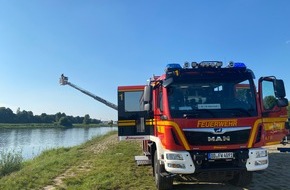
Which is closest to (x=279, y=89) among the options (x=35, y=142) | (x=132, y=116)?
(x=132, y=116)

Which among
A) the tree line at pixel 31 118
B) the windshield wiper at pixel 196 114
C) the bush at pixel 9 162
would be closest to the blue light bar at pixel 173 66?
the windshield wiper at pixel 196 114

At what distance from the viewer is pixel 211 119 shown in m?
7.06

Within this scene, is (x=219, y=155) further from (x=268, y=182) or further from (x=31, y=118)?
(x=31, y=118)

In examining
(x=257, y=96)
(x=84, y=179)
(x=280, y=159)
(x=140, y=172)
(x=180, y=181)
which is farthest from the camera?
(x=280, y=159)

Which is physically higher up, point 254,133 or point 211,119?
point 211,119

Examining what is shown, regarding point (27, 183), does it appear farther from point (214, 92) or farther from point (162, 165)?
point (214, 92)

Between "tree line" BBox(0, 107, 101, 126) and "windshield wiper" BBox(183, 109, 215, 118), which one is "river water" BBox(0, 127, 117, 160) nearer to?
"windshield wiper" BBox(183, 109, 215, 118)

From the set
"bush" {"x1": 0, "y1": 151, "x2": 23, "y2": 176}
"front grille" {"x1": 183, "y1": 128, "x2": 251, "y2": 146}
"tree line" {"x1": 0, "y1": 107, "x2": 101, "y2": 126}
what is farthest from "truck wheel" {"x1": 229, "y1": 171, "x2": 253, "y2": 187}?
"tree line" {"x1": 0, "y1": 107, "x2": 101, "y2": 126}

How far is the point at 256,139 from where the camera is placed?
729cm

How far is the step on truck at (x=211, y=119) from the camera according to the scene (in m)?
7.05

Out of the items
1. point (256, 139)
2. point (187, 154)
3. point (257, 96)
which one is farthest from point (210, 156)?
point (257, 96)

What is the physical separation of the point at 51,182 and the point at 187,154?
4.93m

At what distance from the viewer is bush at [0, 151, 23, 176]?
15188mm

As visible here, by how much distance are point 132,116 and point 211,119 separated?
3527 mm
